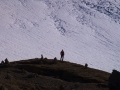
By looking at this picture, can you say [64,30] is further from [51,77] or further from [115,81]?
[115,81]

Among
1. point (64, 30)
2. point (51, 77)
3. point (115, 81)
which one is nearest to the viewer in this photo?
point (115, 81)

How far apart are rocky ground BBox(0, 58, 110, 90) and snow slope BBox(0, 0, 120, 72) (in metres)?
17.9

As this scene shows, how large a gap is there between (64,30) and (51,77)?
40.3m

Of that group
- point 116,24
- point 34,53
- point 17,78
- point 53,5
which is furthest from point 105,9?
point 17,78

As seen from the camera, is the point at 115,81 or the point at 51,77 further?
the point at 51,77

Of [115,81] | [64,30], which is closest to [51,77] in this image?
[115,81]

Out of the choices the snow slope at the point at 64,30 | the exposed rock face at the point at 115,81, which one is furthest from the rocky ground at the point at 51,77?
the snow slope at the point at 64,30

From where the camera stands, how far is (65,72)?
27719mm

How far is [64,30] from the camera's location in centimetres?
6594

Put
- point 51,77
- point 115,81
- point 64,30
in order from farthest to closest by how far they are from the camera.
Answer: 1. point 64,30
2. point 51,77
3. point 115,81

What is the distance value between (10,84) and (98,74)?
10.1 meters

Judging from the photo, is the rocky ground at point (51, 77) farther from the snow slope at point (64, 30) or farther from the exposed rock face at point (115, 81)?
the snow slope at point (64, 30)

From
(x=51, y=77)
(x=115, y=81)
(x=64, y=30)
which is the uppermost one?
(x=64, y=30)

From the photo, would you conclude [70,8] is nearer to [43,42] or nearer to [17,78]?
[43,42]
